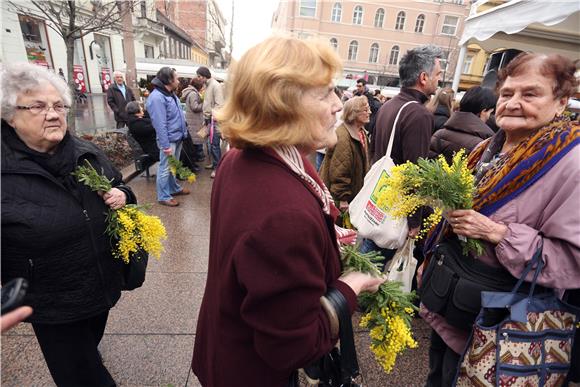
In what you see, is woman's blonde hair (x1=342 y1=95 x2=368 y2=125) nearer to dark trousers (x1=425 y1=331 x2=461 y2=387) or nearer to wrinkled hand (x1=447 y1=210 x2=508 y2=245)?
wrinkled hand (x1=447 y1=210 x2=508 y2=245)

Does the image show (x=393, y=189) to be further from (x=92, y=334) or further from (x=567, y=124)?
(x=92, y=334)

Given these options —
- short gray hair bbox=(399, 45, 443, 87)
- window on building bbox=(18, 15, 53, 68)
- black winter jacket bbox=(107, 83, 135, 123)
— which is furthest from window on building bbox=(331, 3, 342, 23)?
short gray hair bbox=(399, 45, 443, 87)

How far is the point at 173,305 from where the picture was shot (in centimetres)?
325

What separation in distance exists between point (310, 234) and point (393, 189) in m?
0.99

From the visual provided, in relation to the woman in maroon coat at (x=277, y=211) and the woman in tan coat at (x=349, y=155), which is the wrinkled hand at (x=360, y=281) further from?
the woman in tan coat at (x=349, y=155)

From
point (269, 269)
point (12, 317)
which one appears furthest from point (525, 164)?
point (12, 317)

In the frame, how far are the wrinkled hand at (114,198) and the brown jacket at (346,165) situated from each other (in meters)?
2.21

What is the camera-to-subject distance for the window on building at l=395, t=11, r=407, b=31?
4034 centimetres

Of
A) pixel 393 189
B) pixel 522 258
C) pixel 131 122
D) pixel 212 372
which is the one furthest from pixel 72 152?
pixel 131 122

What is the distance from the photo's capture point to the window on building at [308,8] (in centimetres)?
3847

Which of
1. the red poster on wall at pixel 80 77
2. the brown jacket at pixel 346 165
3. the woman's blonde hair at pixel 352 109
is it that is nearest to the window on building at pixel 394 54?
the red poster on wall at pixel 80 77

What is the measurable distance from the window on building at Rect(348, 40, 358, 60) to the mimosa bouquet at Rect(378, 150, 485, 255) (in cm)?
4458

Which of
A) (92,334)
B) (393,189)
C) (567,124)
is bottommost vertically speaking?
(92,334)

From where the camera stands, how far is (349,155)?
358 cm
